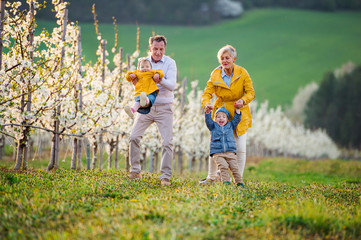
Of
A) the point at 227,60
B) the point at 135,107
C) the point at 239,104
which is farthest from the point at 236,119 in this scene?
the point at 135,107

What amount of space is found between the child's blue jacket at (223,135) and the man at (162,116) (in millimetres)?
885

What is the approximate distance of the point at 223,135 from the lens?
25.1 ft

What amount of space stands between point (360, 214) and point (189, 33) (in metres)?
92.5

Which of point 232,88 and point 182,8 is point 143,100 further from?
point 182,8

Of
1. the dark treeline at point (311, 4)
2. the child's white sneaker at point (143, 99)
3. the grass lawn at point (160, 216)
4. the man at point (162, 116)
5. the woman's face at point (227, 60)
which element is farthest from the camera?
the dark treeline at point (311, 4)

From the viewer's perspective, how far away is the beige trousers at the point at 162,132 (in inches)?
304

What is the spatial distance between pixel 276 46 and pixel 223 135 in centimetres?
9305

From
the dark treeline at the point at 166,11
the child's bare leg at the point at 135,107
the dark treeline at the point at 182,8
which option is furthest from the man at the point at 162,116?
the dark treeline at the point at 166,11

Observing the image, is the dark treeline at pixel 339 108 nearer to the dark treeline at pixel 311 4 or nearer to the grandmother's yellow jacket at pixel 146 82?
the dark treeline at pixel 311 4

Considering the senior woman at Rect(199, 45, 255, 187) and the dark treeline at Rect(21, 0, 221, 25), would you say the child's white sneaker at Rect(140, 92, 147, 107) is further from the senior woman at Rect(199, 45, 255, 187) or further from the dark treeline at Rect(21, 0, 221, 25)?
→ the dark treeline at Rect(21, 0, 221, 25)

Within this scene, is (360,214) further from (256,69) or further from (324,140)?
(256,69)

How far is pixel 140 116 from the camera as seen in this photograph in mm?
7828

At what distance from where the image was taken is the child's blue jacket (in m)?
7.61

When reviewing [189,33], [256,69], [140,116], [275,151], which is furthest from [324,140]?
[140,116]
